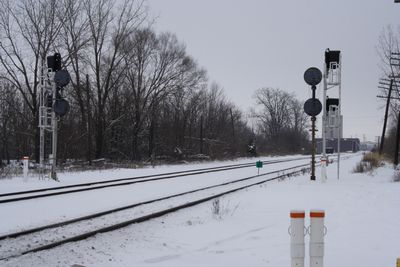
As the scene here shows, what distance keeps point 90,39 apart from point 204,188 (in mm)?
24482

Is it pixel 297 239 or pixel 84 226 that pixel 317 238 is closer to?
pixel 297 239

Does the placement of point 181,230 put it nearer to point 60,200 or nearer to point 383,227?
point 383,227

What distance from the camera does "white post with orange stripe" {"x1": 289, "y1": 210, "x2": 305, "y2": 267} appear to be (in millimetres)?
5164

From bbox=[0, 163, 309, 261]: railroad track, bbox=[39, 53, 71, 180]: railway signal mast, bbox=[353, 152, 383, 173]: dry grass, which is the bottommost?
bbox=[0, 163, 309, 261]: railroad track

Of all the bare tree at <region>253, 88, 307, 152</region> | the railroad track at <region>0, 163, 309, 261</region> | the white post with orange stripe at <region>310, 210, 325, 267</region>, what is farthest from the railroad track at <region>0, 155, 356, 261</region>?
the bare tree at <region>253, 88, 307, 152</region>

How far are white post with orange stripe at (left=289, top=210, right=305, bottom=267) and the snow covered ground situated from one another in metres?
1.32

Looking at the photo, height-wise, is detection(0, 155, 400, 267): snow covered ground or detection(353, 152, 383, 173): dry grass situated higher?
detection(353, 152, 383, 173): dry grass

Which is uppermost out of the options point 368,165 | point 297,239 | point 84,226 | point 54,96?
point 54,96

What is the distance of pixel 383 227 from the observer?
9078 millimetres

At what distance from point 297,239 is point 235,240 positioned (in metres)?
3.06

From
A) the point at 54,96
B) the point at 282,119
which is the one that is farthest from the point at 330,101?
the point at 282,119

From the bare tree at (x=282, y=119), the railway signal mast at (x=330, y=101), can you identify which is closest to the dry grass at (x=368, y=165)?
the railway signal mast at (x=330, y=101)

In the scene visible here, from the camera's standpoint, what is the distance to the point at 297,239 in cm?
518

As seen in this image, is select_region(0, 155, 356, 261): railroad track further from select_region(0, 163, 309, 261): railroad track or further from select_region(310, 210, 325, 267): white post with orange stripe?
select_region(310, 210, 325, 267): white post with orange stripe
